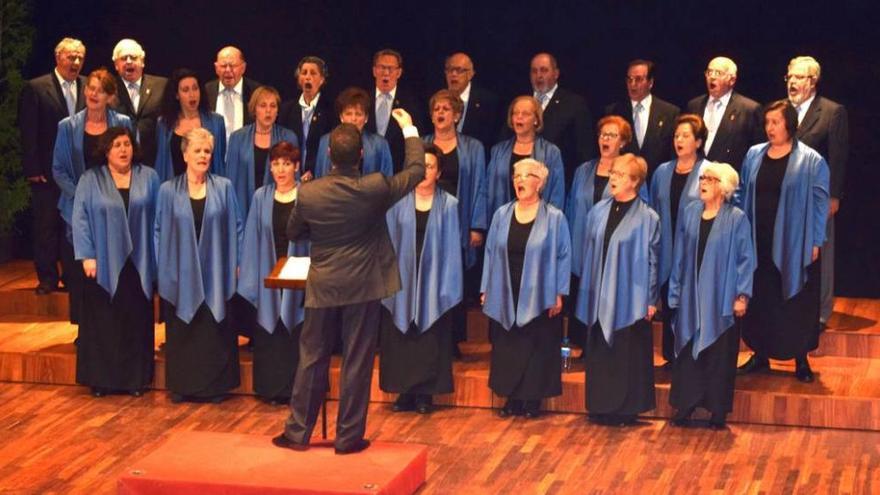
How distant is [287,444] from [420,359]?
4.11 feet

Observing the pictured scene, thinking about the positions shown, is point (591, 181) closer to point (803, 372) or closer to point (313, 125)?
point (803, 372)

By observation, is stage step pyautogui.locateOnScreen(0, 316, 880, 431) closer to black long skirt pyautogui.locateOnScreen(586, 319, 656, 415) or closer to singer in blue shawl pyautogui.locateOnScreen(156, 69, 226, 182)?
black long skirt pyautogui.locateOnScreen(586, 319, 656, 415)

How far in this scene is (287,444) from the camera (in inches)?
267

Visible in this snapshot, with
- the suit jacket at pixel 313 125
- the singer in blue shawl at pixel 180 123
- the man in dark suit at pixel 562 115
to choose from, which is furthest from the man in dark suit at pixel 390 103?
the singer in blue shawl at pixel 180 123

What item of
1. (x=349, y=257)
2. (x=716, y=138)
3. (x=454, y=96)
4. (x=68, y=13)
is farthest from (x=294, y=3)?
(x=349, y=257)

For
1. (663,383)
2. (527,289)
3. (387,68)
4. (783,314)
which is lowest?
(663,383)

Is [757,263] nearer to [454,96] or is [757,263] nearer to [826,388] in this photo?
[826,388]

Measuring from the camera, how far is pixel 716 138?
27.2 ft

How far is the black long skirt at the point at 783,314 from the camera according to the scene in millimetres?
7934

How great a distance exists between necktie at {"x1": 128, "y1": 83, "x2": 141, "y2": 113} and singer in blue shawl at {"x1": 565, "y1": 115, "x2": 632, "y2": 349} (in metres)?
→ 2.04

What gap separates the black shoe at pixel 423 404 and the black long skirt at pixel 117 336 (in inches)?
46.4

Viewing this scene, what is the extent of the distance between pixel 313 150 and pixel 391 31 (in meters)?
1.33

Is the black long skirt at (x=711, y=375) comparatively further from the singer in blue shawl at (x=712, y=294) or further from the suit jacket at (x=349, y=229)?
the suit jacket at (x=349, y=229)

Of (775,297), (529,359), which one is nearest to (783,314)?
(775,297)
